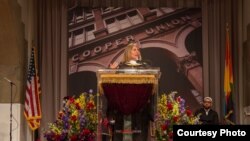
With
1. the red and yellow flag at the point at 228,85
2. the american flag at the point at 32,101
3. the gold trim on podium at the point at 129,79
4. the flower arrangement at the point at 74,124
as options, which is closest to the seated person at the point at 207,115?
the red and yellow flag at the point at 228,85

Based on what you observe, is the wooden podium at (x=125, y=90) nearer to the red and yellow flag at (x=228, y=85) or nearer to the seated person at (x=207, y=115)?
the seated person at (x=207, y=115)

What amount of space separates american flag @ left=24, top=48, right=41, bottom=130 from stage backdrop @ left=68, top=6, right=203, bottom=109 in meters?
1.28

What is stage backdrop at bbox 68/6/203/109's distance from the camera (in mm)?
8930

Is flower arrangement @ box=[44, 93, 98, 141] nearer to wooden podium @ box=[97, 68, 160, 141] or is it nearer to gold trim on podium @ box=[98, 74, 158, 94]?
wooden podium @ box=[97, 68, 160, 141]

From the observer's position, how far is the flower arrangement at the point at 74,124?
250 inches

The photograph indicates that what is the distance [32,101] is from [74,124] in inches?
54.5

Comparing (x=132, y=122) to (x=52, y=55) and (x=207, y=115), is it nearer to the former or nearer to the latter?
(x=207, y=115)

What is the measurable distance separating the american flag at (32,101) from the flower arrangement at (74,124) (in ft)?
3.12

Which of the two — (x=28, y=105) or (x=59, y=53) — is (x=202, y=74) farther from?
(x=28, y=105)

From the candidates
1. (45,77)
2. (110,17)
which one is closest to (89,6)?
(110,17)

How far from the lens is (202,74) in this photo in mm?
9070

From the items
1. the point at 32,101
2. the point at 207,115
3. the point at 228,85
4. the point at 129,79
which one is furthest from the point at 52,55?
the point at 228,85

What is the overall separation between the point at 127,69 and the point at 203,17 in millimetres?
3046

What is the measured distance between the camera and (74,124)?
643 centimetres
